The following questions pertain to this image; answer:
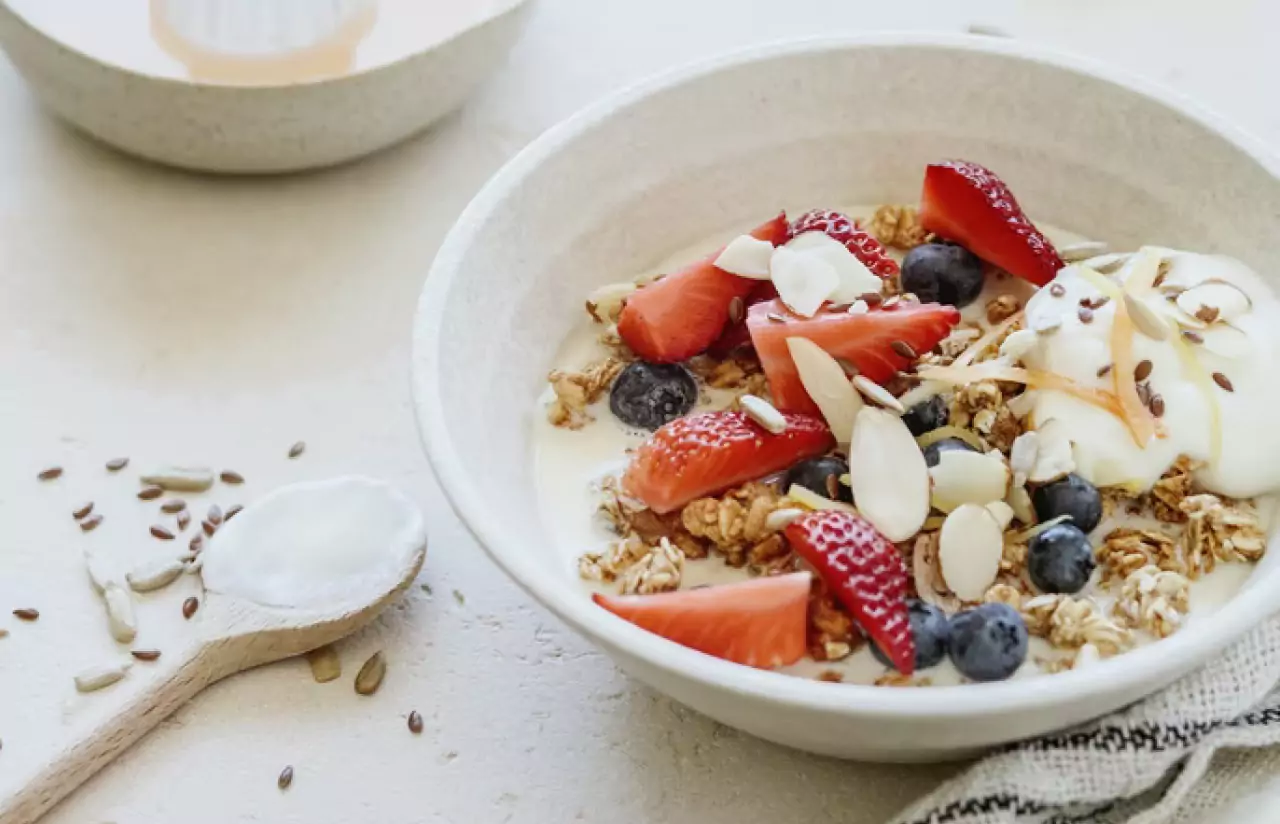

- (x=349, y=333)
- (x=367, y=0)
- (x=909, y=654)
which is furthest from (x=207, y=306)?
(x=909, y=654)

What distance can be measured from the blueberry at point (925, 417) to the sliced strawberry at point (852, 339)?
3 cm

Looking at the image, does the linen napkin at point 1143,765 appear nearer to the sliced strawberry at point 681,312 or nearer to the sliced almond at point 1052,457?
the sliced almond at point 1052,457

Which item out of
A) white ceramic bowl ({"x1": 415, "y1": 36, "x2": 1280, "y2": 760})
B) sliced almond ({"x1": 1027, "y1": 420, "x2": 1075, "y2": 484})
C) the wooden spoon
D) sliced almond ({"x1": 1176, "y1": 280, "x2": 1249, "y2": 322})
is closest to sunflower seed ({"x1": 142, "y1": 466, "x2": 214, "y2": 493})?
the wooden spoon

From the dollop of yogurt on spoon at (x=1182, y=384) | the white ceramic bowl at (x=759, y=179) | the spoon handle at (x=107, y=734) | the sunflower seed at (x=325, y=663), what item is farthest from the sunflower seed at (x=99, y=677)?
the dollop of yogurt on spoon at (x=1182, y=384)

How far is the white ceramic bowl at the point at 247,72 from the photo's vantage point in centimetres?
121

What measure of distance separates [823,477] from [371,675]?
0.33 meters

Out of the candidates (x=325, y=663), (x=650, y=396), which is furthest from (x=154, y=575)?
(x=650, y=396)

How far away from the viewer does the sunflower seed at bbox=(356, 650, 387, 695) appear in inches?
37.7

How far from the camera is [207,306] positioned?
123cm

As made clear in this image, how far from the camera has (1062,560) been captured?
0.85 metres

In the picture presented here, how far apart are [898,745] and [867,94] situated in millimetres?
578

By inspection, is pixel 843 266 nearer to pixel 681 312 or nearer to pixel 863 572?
pixel 681 312

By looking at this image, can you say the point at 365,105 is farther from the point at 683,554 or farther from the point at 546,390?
the point at 683,554

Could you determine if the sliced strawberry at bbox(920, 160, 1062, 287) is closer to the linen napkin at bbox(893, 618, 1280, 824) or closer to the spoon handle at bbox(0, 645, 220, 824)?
the linen napkin at bbox(893, 618, 1280, 824)
